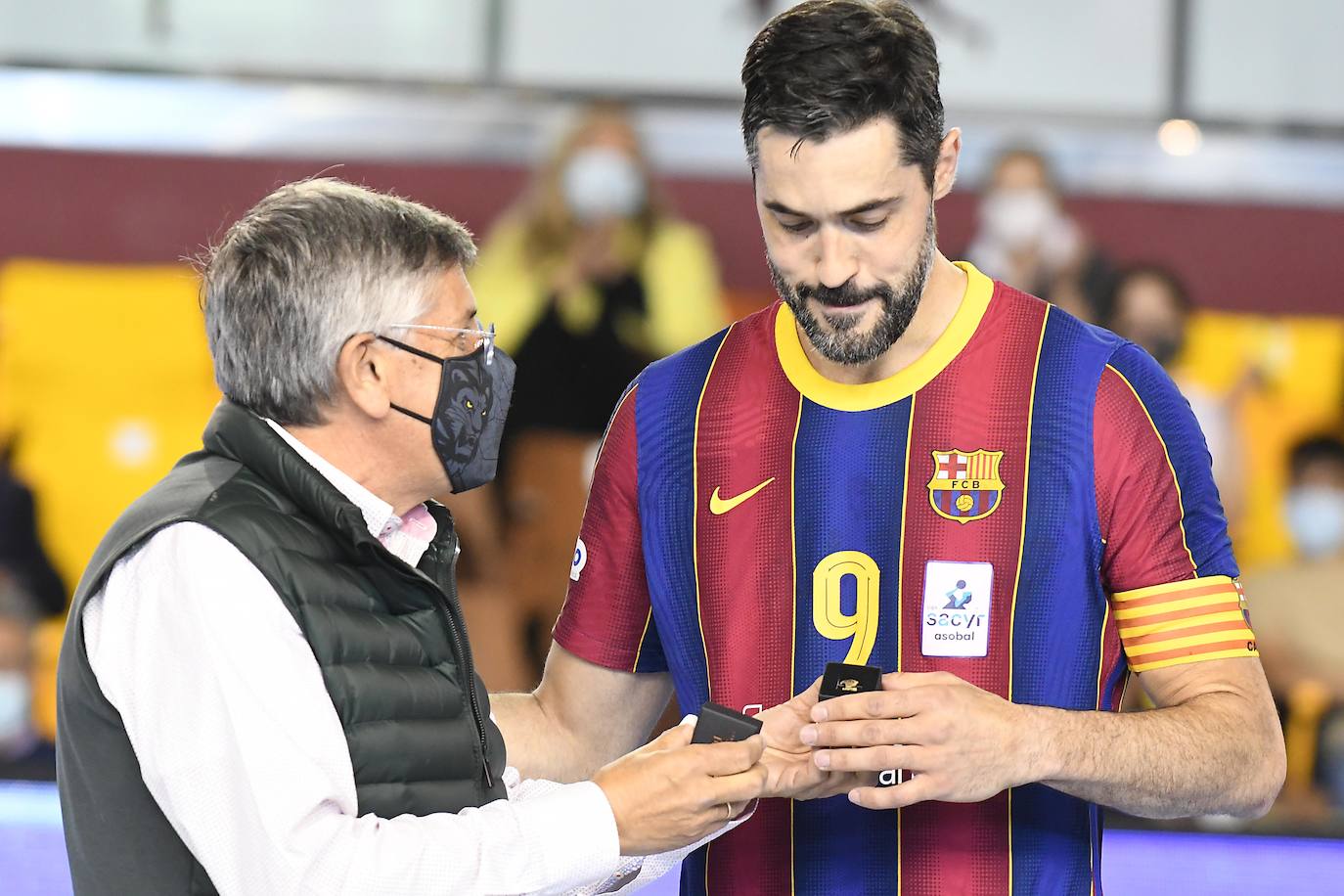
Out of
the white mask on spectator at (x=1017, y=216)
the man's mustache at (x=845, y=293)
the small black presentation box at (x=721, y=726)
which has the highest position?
the white mask on spectator at (x=1017, y=216)

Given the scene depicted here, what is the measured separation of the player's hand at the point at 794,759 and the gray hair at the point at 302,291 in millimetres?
625

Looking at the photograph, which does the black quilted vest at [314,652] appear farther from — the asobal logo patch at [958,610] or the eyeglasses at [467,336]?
the asobal logo patch at [958,610]

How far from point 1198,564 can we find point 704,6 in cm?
473

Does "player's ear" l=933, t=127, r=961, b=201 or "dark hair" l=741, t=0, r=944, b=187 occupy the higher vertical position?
"dark hair" l=741, t=0, r=944, b=187

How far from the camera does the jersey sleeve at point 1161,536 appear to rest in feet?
5.95

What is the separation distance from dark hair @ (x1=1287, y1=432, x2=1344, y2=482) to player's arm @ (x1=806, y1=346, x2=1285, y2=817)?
13.8ft

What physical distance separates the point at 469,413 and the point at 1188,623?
89 centimetres

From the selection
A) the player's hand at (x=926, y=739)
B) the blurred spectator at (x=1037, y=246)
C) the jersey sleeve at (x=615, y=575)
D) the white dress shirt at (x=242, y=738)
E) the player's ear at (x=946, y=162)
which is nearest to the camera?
the white dress shirt at (x=242, y=738)

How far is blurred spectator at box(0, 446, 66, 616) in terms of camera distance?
5766 millimetres

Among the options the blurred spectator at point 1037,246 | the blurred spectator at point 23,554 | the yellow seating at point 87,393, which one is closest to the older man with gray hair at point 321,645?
the blurred spectator at point 1037,246

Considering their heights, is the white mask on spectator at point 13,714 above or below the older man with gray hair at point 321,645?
below

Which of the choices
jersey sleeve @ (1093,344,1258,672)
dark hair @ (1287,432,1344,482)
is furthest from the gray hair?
dark hair @ (1287,432,1344,482)

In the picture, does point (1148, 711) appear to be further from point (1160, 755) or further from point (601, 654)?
point (601, 654)

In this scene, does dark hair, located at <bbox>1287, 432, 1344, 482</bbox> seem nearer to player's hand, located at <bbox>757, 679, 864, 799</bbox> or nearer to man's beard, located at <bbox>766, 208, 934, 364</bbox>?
man's beard, located at <bbox>766, 208, 934, 364</bbox>
